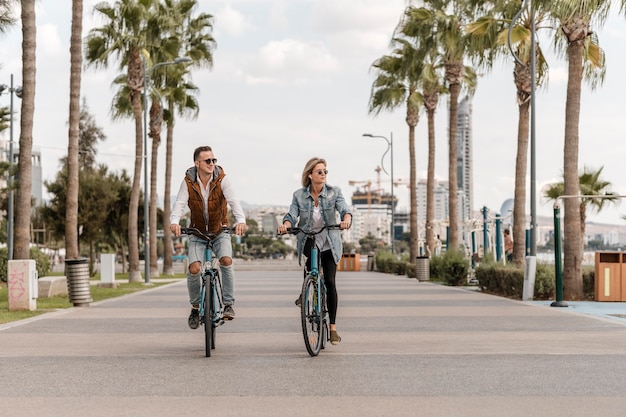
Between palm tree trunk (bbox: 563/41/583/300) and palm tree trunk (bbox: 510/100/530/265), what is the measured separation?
611 centimetres

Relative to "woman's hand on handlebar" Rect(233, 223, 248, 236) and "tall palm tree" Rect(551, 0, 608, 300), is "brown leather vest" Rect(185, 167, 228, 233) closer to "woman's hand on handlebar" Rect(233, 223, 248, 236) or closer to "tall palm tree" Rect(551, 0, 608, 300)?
"woman's hand on handlebar" Rect(233, 223, 248, 236)

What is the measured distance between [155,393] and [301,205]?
321cm

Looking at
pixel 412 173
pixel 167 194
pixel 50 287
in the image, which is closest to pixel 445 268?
pixel 50 287

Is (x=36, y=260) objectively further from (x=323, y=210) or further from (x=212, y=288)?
(x=323, y=210)

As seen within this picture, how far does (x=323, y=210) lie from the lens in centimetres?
1054

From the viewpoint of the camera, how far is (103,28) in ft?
119

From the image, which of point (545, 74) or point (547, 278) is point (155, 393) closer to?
point (547, 278)

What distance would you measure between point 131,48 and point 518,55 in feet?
53.6

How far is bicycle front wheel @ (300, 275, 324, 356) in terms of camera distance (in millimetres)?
10031

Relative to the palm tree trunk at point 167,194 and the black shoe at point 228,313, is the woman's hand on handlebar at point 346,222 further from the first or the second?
the palm tree trunk at point 167,194

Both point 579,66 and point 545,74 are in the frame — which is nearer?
point 579,66

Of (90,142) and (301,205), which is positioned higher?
(90,142)

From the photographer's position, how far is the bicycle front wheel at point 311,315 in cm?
1003

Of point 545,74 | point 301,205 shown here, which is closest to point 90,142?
point 545,74
